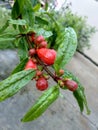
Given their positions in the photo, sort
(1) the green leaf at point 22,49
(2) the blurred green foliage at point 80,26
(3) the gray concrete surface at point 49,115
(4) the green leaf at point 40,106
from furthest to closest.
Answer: (2) the blurred green foliage at point 80,26 → (3) the gray concrete surface at point 49,115 → (1) the green leaf at point 22,49 → (4) the green leaf at point 40,106

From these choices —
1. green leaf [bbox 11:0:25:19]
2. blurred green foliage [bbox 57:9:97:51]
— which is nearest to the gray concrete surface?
blurred green foliage [bbox 57:9:97:51]

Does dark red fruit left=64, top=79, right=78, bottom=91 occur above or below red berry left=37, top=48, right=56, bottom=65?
below

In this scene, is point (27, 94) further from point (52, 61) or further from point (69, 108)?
point (52, 61)

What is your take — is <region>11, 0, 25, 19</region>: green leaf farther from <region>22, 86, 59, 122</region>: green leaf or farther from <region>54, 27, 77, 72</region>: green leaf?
<region>22, 86, 59, 122</region>: green leaf

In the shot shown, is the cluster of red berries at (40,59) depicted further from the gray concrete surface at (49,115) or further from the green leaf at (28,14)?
the gray concrete surface at (49,115)

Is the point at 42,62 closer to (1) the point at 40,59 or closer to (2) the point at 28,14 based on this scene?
(1) the point at 40,59

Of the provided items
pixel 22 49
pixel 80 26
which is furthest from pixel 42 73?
pixel 80 26

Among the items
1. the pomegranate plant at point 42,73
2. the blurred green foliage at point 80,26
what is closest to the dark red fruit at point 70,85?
the pomegranate plant at point 42,73

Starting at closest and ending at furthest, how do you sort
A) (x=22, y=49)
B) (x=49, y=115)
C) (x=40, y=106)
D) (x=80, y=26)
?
1. (x=40, y=106)
2. (x=22, y=49)
3. (x=49, y=115)
4. (x=80, y=26)

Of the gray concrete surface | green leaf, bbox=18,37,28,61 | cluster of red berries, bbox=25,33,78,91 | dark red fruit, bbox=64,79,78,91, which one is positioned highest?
cluster of red berries, bbox=25,33,78,91
